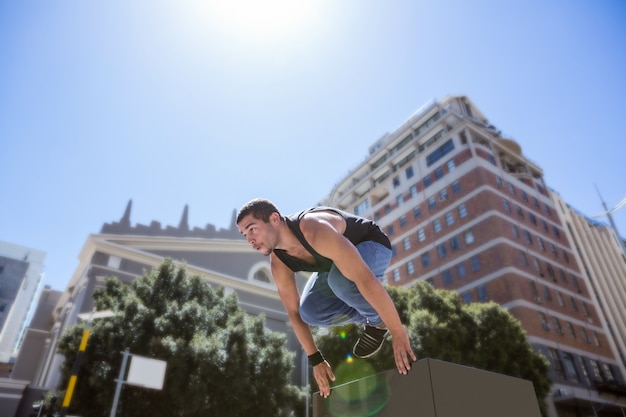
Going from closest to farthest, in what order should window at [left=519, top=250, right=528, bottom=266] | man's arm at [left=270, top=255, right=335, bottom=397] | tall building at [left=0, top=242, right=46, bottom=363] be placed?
man's arm at [left=270, top=255, right=335, bottom=397]
window at [left=519, top=250, right=528, bottom=266]
tall building at [left=0, top=242, right=46, bottom=363]

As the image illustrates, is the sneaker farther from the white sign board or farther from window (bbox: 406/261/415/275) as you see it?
window (bbox: 406/261/415/275)

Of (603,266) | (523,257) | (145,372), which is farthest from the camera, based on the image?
(603,266)

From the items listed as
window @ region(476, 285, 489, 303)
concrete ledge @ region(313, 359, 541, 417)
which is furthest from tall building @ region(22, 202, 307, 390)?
concrete ledge @ region(313, 359, 541, 417)

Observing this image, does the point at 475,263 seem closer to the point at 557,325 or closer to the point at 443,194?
the point at 557,325

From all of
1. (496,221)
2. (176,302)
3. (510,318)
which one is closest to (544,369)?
(510,318)

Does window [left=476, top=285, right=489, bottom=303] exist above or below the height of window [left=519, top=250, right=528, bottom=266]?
below

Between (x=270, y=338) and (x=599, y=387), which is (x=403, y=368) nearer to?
(x=270, y=338)

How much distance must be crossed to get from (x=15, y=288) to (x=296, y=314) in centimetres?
7472

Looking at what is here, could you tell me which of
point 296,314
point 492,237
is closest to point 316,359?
point 296,314

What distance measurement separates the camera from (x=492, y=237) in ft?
114

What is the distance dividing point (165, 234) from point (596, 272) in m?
47.5

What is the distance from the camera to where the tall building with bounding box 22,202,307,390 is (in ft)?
80.1

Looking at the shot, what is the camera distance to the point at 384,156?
52.7 metres

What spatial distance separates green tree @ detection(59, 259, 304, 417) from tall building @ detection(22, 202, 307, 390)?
21.9 ft
